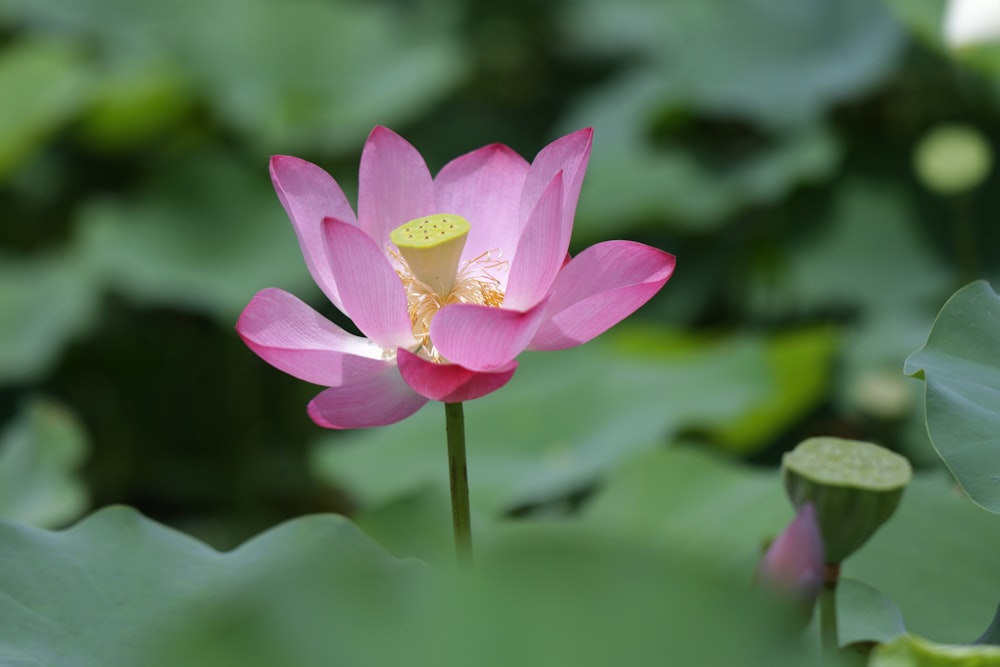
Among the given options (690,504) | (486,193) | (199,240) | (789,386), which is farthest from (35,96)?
(486,193)

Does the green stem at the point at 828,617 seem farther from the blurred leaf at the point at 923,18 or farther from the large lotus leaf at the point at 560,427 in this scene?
the blurred leaf at the point at 923,18

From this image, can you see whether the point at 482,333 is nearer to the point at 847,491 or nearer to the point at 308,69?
the point at 847,491

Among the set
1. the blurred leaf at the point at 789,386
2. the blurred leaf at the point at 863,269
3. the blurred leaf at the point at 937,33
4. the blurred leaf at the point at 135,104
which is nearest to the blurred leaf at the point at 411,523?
the blurred leaf at the point at 789,386

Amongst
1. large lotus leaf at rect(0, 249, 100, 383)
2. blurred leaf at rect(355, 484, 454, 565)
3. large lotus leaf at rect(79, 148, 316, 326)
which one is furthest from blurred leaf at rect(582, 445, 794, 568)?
large lotus leaf at rect(0, 249, 100, 383)

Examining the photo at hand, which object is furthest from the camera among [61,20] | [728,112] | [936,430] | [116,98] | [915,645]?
[61,20]

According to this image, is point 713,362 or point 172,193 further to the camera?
point 172,193

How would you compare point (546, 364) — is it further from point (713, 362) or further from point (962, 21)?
point (962, 21)

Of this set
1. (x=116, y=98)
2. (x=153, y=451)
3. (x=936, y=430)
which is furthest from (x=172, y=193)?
(x=936, y=430)
